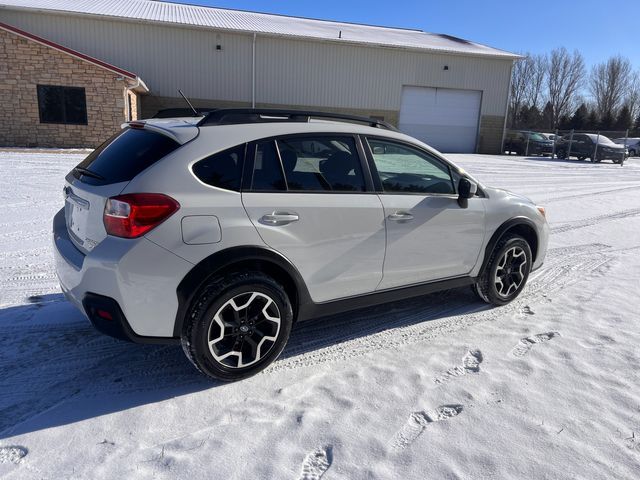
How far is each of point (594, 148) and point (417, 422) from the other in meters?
28.8

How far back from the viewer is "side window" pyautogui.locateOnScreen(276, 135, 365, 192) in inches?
128

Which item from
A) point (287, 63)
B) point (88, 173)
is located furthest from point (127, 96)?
point (88, 173)

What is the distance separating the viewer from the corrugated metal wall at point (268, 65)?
77.6 ft

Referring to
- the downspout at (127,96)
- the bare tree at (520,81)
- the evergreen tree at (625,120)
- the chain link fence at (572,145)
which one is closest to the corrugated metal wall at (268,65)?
the chain link fence at (572,145)

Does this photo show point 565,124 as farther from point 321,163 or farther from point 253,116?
point 253,116

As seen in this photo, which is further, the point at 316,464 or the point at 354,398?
the point at 354,398

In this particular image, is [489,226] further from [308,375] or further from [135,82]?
[135,82]

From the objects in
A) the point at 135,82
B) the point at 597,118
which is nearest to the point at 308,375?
the point at 135,82

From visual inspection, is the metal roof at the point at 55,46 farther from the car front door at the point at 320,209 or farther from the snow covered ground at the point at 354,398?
the car front door at the point at 320,209

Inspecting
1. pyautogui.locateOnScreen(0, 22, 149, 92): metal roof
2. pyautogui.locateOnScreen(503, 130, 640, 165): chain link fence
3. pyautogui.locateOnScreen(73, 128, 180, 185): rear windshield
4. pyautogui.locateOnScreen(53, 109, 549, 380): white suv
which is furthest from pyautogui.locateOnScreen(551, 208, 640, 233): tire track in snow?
pyautogui.locateOnScreen(503, 130, 640, 165): chain link fence

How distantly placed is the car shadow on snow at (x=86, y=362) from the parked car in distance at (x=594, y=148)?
26942 mm

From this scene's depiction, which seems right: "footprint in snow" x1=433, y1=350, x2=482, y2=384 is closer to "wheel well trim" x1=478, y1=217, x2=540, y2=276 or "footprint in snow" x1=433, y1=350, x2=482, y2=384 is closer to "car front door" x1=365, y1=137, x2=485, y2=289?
"car front door" x1=365, y1=137, x2=485, y2=289

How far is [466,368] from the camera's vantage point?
11.2 ft

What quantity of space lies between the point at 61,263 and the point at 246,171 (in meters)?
1.35
